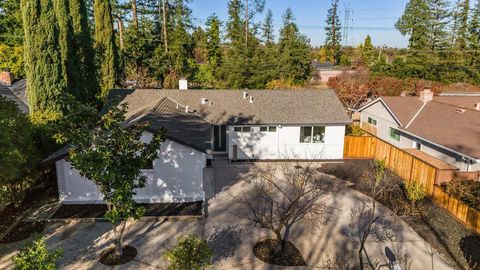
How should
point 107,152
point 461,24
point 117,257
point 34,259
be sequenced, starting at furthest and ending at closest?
point 461,24 → point 117,257 → point 107,152 → point 34,259

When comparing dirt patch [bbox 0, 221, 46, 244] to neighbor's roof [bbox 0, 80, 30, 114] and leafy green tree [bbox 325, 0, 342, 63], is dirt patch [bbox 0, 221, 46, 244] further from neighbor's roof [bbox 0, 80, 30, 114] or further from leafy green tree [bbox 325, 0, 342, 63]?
leafy green tree [bbox 325, 0, 342, 63]

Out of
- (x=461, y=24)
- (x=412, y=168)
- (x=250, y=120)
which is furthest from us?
(x=461, y=24)

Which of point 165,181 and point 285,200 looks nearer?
point 165,181

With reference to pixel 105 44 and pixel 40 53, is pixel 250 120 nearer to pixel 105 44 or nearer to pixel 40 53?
pixel 40 53

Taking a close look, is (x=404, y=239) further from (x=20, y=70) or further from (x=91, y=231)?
(x=20, y=70)

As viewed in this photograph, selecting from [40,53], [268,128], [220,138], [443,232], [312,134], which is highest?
[40,53]

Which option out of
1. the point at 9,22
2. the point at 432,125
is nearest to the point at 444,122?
the point at 432,125

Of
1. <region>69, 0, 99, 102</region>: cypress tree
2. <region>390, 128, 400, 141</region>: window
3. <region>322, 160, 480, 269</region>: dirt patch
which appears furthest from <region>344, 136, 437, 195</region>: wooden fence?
<region>69, 0, 99, 102</region>: cypress tree
